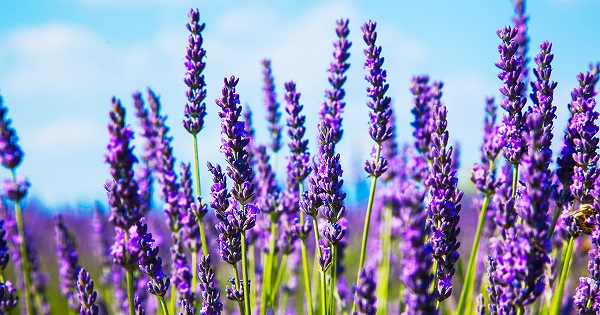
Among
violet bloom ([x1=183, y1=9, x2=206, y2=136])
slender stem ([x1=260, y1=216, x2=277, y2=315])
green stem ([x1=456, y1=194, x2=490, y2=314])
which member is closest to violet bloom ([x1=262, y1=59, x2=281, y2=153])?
slender stem ([x1=260, y1=216, x2=277, y2=315])

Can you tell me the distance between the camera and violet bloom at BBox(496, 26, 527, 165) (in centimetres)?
235

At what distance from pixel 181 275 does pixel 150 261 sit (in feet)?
1.85

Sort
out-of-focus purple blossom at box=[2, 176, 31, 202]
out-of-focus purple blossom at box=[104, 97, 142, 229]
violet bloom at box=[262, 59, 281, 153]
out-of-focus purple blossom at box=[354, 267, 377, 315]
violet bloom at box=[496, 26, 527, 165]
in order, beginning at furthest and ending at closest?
1. violet bloom at box=[262, 59, 281, 153]
2. out-of-focus purple blossom at box=[2, 176, 31, 202]
3. violet bloom at box=[496, 26, 527, 165]
4. out-of-focus purple blossom at box=[104, 97, 142, 229]
5. out-of-focus purple blossom at box=[354, 267, 377, 315]

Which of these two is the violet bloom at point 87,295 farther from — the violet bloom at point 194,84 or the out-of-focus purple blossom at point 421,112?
the out-of-focus purple blossom at point 421,112

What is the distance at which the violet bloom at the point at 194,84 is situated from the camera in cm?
279

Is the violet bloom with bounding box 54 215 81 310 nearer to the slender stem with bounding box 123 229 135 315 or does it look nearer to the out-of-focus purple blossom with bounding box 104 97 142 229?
the slender stem with bounding box 123 229 135 315

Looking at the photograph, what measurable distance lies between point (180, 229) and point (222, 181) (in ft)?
2.80

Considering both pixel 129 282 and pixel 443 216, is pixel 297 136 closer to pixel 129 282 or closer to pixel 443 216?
pixel 443 216

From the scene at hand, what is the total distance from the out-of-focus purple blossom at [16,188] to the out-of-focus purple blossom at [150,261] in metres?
1.45

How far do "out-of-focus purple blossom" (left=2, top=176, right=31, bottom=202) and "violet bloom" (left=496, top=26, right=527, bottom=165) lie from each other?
2.70 meters

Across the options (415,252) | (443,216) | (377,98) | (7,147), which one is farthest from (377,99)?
(7,147)

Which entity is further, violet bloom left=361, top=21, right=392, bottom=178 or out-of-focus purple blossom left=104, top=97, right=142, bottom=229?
violet bloom left=361, top=21, right=392, bottom=178

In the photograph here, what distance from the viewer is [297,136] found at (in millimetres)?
3074

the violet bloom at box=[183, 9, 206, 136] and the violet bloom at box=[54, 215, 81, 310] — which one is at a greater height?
the violet bloom at box=[183, 9, 206, 136]
